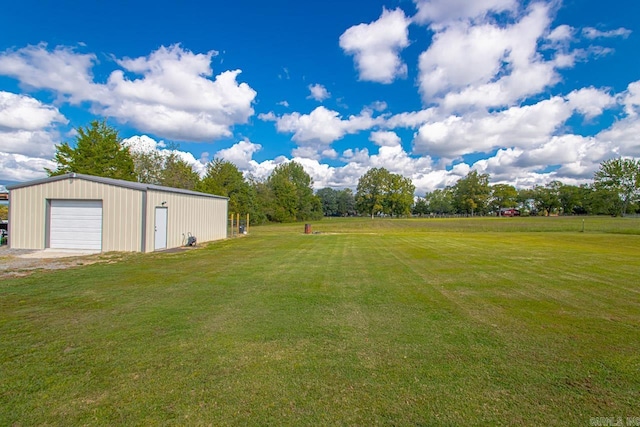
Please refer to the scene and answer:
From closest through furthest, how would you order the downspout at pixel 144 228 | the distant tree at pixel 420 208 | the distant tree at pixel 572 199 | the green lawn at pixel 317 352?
the green lawn at pixel 317 352 < the downspout at pixel 144 228 < the distant tree at pixel 572 199 < the distant tree at pixel 420 208

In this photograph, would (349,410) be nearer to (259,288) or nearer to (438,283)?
(259,288)

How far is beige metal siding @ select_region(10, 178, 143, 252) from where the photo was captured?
44.2 ft

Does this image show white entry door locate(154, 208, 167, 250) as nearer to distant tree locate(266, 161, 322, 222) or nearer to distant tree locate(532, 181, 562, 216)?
distant tree locate(266, 161, 322, 222)

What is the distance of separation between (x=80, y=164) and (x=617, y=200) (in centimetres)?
8746

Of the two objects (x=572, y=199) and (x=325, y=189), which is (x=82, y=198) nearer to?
(x=572, y=199)

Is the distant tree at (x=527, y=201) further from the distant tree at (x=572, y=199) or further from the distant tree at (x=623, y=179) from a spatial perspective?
the distant tree at (x=623, y=179)

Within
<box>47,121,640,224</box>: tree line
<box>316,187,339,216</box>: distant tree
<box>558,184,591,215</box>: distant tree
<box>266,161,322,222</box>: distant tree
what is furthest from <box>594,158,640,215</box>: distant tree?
<box>316,187,339,216</box>: distant tree

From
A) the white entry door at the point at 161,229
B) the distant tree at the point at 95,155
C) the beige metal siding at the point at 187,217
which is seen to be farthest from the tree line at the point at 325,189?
the white entry door at the point at 161,229

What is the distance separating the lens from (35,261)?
10.6m

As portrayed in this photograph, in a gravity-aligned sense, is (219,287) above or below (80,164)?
below

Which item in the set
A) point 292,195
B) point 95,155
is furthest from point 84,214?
point 292,195

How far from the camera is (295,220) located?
205ft

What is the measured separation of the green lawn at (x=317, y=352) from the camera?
269 cm

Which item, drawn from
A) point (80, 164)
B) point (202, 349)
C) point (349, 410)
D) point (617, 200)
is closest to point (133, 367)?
point (202, 349)
